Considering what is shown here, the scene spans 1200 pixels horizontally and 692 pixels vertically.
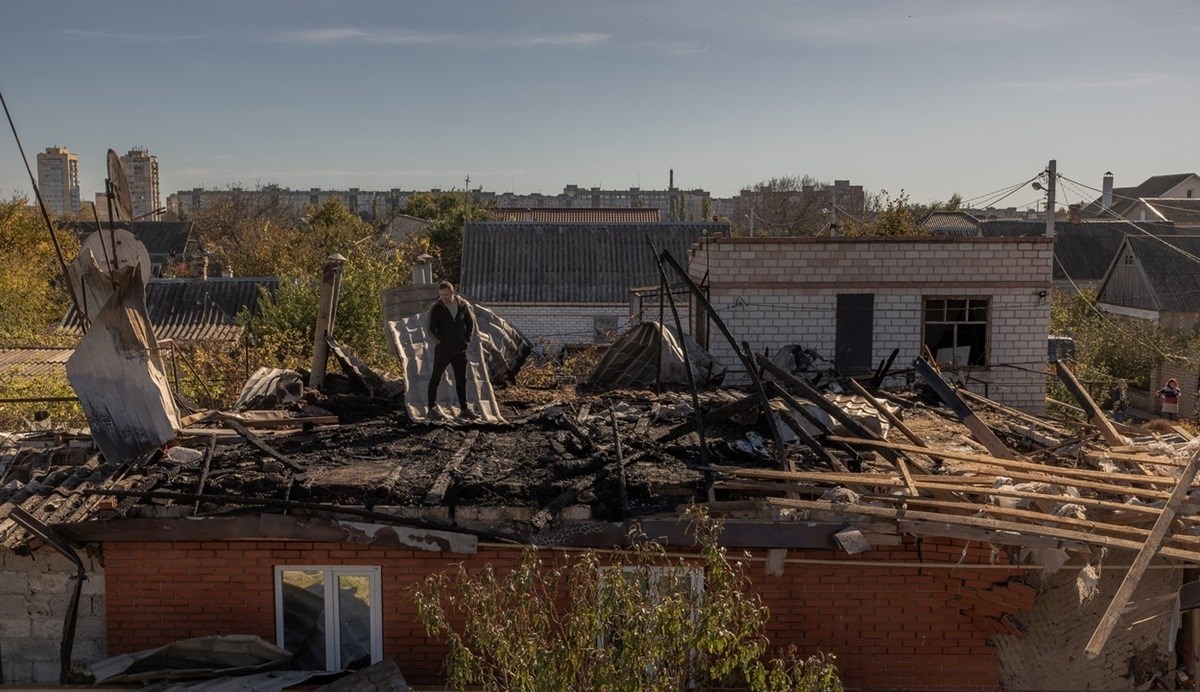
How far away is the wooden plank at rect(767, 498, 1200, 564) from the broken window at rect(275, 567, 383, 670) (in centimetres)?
309

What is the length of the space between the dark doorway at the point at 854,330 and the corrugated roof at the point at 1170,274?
24993 mm

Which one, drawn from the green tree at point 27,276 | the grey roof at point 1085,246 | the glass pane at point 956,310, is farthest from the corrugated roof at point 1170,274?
the green tree at point 27,276

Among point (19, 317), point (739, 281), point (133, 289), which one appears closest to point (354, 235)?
point (19, 317)

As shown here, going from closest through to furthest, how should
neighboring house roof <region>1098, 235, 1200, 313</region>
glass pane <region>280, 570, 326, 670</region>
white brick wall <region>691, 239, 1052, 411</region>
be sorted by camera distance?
glass pane <region>280, 570, 326, 670</region>, white brick wall <region>691, 239, 1052, 411</region>, neighboring house roof <region>1098, 235, 1200, 313</region>

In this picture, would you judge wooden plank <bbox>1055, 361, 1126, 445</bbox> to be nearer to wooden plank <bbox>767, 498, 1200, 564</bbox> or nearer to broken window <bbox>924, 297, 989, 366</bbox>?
wooden plank <bbox>767, 498, 1200, 564</bbox>

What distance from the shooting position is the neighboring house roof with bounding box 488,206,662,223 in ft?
140

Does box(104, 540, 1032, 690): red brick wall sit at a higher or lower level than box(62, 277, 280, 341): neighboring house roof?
lower

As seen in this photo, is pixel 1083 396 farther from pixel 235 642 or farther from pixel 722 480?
pixel 235 642

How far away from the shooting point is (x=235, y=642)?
732cm

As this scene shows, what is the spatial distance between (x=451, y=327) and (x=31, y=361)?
13.2 m

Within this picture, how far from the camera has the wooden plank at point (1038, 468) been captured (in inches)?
284

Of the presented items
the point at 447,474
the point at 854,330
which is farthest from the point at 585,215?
the point at 447,474

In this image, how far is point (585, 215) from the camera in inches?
1825

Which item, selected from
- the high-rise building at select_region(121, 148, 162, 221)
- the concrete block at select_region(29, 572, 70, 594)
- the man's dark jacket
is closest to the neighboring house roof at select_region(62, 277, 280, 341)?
the man's dark jacket
